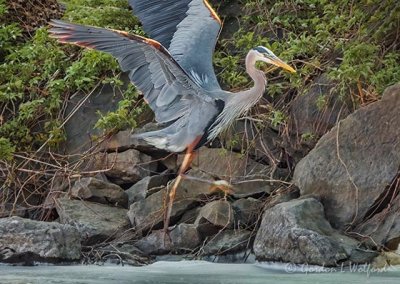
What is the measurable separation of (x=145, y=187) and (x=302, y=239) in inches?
74.3

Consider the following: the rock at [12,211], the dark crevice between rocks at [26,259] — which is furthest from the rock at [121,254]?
the rock at [12,211]

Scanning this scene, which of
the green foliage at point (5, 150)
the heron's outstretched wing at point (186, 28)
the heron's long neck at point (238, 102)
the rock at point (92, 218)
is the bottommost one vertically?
the rock at point (92, 218)

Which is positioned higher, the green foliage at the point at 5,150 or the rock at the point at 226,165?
the green foliage at the point at 5,150

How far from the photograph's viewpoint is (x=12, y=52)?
9.90 meters

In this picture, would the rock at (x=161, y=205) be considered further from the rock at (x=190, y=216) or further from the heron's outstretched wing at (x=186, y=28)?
the heron's outstretched wing at (x=186, y=28)

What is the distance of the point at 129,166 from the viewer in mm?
8305

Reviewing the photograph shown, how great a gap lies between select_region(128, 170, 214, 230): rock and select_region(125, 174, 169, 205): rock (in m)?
0.16

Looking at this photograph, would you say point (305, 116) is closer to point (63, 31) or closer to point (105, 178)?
point (105, 178)

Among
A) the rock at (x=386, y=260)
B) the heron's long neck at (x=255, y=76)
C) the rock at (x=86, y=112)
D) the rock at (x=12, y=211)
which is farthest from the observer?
the rock at (x=86, y=112)

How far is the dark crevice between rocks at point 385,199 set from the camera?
22.5 ft

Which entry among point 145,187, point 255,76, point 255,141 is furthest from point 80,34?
point 255,141

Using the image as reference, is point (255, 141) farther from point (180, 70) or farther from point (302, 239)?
point (180, 70)

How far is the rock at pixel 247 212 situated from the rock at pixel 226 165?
1.48ft

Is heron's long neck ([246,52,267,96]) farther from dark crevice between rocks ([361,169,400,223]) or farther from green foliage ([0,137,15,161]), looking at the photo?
green foliage ([0,137,15,161])
